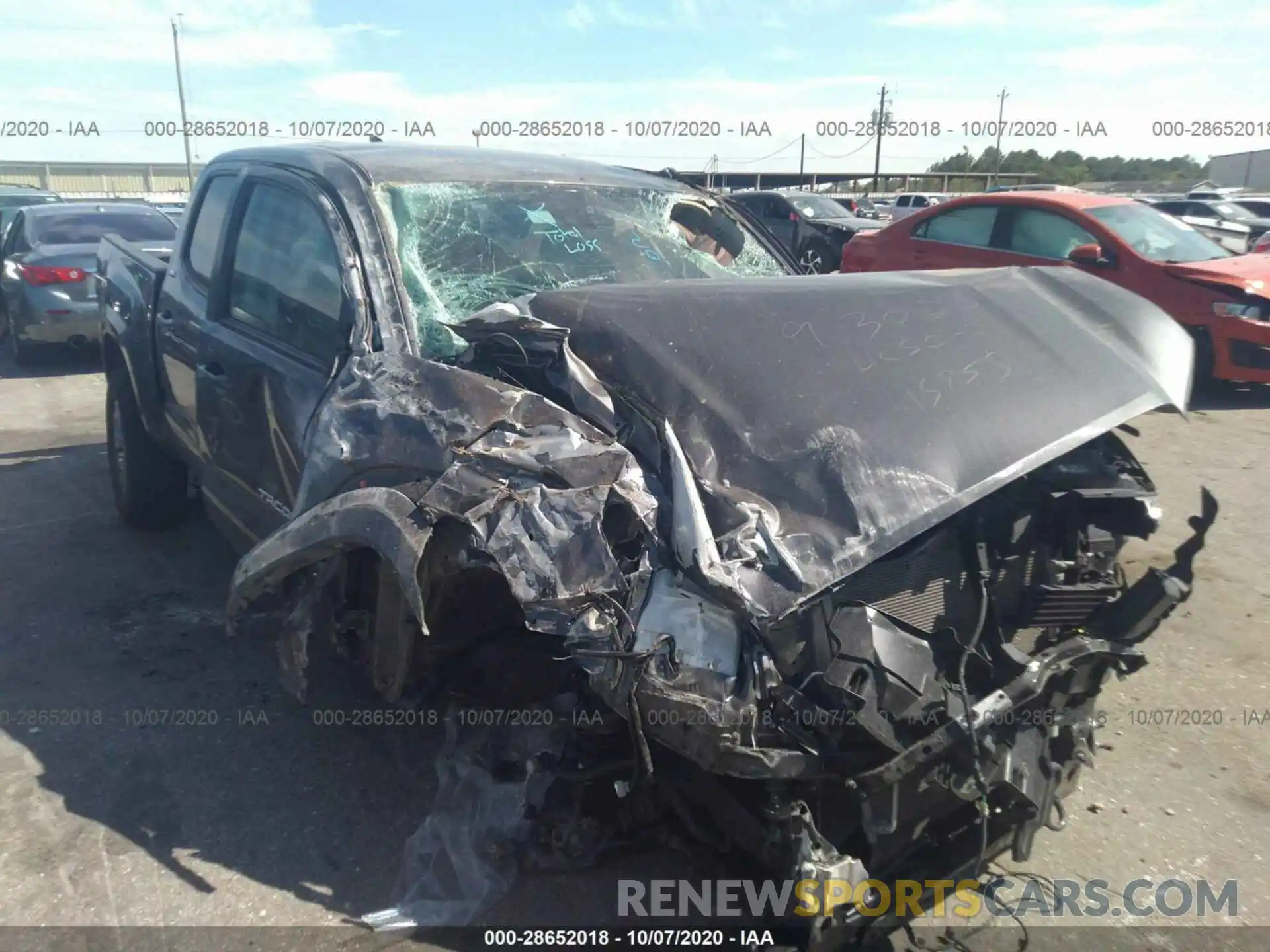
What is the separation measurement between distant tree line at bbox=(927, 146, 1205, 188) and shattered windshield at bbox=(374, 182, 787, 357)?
4128cm

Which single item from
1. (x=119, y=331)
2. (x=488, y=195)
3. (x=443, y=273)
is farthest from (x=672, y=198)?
(x=119, y=331)

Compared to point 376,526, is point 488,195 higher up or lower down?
higher up

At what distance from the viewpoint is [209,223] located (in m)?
4.34

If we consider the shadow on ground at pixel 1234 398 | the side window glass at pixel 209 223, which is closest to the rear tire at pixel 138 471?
the side window glass at pixel 209 223

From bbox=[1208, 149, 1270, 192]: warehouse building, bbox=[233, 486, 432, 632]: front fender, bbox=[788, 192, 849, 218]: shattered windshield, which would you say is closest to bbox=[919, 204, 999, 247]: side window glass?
bbox=[233, 486, 432, 632]: front fender

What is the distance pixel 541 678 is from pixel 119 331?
11.1ft

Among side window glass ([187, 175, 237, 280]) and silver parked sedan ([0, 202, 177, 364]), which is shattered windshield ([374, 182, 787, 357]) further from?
silver parked sedan ([0, 202, 177, 364])

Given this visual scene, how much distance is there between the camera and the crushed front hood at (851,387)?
2.36 m

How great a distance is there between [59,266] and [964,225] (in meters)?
8.57

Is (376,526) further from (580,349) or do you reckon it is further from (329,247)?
(329,247)

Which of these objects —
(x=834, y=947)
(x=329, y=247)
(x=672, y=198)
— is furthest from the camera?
(x=672, y=198)

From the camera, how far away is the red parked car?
7.86 m

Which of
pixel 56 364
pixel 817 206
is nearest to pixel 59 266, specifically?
pixel 56 364

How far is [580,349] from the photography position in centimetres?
283
